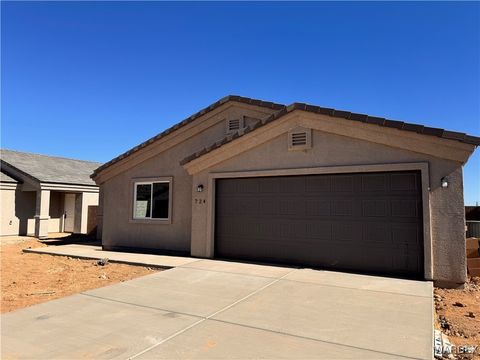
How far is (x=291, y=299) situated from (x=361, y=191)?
3.94 metres

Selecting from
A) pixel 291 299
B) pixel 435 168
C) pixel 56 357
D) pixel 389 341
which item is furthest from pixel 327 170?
pixel 56 357

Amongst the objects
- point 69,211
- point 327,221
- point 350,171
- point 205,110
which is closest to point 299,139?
point 350,171

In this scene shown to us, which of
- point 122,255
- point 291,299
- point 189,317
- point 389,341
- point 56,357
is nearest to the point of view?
point 56,357

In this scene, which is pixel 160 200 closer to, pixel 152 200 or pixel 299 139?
pixel 152 200

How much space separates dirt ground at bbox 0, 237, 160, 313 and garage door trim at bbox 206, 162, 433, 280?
2.46m

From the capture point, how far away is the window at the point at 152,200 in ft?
44.0

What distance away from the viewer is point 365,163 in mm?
9125

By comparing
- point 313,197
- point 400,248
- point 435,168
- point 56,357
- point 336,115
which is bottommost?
point 56,357

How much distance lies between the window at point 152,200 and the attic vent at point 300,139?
545 centimetres

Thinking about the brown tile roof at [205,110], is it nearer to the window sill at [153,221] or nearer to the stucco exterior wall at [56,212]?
the window sill at [153,221]

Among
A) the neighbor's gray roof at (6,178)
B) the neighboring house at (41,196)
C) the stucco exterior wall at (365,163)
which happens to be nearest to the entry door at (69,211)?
the neighboring house at (41,196)

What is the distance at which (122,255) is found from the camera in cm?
1229

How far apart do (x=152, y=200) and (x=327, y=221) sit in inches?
282

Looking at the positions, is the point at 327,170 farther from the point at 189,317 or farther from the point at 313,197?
the point at 189,317
